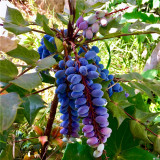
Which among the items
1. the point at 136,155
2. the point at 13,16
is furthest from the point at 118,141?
the point at 13,16

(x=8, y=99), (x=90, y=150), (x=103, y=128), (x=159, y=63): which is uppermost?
(x=8, y=99)

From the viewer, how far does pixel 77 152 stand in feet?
1.79

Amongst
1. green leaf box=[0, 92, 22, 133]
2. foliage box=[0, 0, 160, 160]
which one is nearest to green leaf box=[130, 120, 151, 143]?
foliage box=[0, 0, 160, 160]

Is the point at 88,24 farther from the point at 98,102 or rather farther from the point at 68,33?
the point at 98,102

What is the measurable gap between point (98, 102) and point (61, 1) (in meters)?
3.23

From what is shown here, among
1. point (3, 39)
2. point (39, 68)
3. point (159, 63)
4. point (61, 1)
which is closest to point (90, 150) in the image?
point (39, 68)

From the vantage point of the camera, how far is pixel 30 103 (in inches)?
18.8

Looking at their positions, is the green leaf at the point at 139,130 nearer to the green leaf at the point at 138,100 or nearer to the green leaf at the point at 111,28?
the green leaf at the point at 138,100

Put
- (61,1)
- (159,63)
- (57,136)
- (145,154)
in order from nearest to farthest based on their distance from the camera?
(145,154) < (57,136) < (159,63) < (61,1)

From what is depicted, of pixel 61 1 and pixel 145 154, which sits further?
pixel 61 1

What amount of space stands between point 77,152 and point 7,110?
0.30 metres

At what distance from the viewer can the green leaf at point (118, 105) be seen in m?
0.53

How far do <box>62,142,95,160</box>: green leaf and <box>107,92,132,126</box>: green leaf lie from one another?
0.13 meters

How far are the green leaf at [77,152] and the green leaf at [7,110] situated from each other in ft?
0.81
